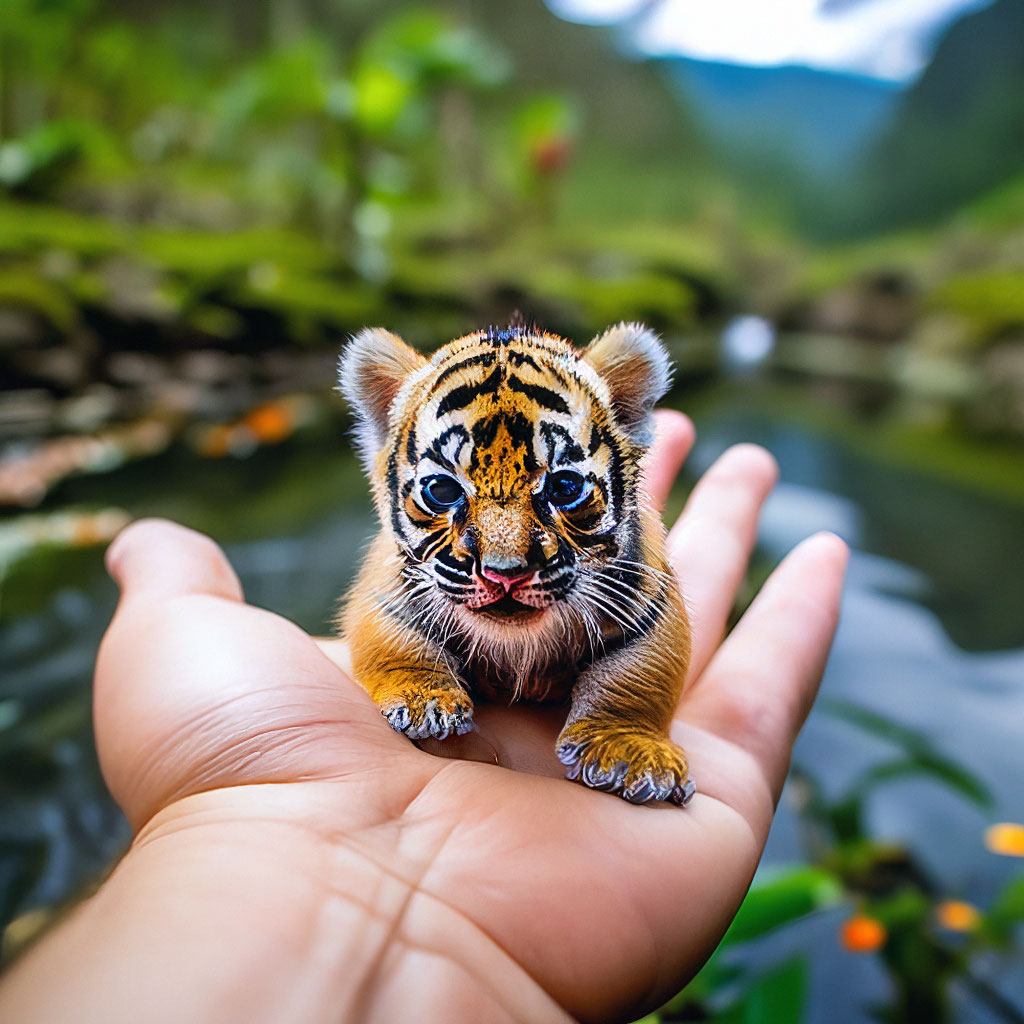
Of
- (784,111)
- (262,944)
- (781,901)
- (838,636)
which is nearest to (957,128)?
(784,111)

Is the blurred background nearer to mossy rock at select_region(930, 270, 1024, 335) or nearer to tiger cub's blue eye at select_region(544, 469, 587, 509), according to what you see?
mossy rock at select_region(930, 270, 1024, 335)

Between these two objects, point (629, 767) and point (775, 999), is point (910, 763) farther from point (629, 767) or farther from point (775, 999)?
point (629, 767)

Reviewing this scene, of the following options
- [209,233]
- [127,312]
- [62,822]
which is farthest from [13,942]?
[209,233]

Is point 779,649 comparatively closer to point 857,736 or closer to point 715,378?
point 857,736

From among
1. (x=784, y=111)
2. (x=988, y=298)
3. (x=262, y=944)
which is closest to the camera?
(x=262, y=944)

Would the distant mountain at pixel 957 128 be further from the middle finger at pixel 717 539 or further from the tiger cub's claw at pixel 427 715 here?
the tiger cub's claw at pixel 427 715

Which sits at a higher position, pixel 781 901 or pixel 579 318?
pixel 579 318

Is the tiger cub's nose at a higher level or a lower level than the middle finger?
higher

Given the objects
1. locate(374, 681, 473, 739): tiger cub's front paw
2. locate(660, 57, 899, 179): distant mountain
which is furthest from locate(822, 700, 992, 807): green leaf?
locate(660, 57, 899, 179): distant mountain
